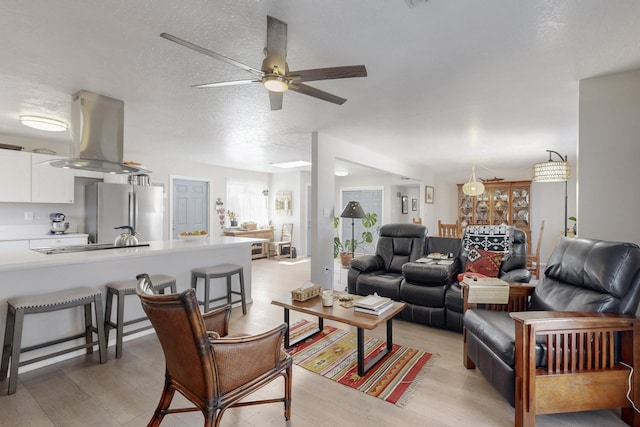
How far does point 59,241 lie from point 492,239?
5.65 metres

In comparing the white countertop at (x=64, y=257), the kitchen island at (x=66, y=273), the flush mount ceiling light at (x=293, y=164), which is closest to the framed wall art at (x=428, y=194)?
the flush mount ceiling light at (x=293, y=164)

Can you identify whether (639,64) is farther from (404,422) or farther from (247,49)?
(404,422)

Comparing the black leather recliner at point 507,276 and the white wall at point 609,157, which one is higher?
the white wall at point 609,157

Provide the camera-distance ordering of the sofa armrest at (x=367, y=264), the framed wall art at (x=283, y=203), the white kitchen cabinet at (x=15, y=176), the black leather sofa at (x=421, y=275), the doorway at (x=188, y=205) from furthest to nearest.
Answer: the framed wall art at (x=283, y=203)
the doorway at (x=188, y=205)
the white kitchen cabinet at (x=15, y=176)
the sofa armrest at (x=367, y=264)
the black leather sofa at (x=421, y=275)

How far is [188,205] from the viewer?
21.8 feet

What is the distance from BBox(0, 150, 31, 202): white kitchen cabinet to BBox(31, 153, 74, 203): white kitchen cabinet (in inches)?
2.4

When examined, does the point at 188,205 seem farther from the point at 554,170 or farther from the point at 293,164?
the point at 554,170

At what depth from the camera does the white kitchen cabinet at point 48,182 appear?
4.30 metres

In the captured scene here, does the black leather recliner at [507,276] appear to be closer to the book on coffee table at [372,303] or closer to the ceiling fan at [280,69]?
the book on coffee table at [372,303]

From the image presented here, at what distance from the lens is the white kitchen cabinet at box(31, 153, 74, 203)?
14.1 ft

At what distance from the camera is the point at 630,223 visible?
251 centimetres

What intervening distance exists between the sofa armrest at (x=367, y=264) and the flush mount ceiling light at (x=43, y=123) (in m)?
3.89

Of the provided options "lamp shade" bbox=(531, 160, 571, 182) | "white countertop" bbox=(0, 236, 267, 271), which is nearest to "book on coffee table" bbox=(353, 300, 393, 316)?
"white countertop" bbox=(0, 236, 267, 271)

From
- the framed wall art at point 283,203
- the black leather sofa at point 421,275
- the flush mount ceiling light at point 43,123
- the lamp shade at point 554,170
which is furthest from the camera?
the framed wall art at point 283,203
